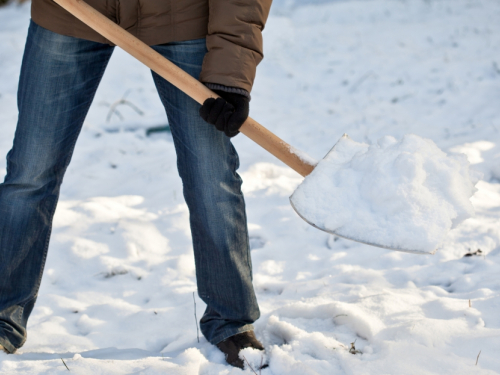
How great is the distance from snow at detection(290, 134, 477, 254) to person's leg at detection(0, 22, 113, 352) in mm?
753

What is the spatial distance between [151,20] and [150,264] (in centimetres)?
121

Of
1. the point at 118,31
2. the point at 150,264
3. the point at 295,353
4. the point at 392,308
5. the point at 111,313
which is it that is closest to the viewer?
the point at 118,31

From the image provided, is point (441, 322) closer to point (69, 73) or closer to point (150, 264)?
point (150, 264)

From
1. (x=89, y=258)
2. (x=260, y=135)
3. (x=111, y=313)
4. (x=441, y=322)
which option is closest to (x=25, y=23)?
(x=89, y=258)

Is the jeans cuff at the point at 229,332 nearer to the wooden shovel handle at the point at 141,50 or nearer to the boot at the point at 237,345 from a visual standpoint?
the boot at the point at 237,345

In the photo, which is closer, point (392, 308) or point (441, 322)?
point (441, 322)

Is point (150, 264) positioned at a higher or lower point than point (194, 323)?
higher

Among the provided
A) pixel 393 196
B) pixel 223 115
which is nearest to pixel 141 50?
pixel 223 115

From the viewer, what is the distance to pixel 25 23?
→ 18.2ft

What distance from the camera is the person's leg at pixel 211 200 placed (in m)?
1.45

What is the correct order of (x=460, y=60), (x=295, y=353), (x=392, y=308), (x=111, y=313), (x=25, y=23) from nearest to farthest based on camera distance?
1. (x=295, y=353)
2. (x=392, y=308)
3. (x=111, y=313)
4. (x=460, y=60)
5. (x=25, y=23)

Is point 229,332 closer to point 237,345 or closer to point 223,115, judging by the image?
point 237,345

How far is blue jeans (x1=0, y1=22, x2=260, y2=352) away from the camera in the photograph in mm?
1440

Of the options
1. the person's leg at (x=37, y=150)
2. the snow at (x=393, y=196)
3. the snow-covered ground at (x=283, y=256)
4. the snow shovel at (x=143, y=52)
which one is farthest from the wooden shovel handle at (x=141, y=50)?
the snow-covered ground at (x=283, y=256)
